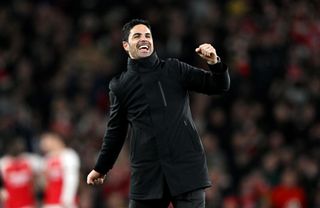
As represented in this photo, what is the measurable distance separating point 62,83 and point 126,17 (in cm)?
200

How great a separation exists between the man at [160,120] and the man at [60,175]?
18.4ft

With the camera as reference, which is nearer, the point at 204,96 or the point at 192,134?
the point at 192,134

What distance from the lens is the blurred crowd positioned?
13273 mm

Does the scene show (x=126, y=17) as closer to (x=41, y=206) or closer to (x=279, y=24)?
(x=279, y=24)

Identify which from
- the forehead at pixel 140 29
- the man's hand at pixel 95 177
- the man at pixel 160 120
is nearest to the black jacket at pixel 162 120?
the man at pixel 160 120

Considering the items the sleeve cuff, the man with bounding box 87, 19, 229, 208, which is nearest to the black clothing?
the man with bounding box 87, 19, 229, 208

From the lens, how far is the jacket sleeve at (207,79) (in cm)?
625

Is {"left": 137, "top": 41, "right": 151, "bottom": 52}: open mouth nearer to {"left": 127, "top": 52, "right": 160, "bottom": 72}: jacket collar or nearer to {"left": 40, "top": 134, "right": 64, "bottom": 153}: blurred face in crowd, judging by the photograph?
{"left": 127, "top": 52, "right": 160, "bottom": 72}: jacket collar

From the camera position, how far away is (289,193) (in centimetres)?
1297

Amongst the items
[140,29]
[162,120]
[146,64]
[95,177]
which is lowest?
[95,177]

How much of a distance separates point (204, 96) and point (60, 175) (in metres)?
3.22

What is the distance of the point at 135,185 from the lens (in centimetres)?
638

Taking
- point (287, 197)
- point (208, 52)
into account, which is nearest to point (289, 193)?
point (287, 197)

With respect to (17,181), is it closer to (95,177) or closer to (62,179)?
(62,179)
